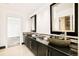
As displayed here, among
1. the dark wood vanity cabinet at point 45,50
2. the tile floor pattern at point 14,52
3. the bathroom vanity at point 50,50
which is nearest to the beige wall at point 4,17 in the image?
the tile floor pattern at point 14,52

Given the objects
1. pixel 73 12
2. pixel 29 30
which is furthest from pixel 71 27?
pixel 29 30

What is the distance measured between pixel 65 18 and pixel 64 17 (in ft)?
0.33

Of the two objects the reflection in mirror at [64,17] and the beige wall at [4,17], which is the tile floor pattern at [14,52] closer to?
the beige wall at [4,17]

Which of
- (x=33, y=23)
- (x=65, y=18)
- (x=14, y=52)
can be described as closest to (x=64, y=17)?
(x=65, y=18)

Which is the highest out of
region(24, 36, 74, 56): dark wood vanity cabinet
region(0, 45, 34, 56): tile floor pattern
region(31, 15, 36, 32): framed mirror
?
region(31, 15, 36, 32): framed mirror

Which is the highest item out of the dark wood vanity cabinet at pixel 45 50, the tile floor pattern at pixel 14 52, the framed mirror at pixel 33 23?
the framed mirror at pixel 33 23

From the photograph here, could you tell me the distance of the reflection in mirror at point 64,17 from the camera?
199 cm

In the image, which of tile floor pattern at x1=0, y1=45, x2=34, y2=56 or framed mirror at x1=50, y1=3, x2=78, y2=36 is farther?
tile floor pattern at x1=0, y1=45, x2=34, y2=56

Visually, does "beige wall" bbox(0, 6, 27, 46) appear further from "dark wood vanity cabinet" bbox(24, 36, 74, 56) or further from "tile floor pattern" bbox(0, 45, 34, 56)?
"dark wood vanity cabinet" bbox(24, 36, 74, 56)

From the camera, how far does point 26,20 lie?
3.81m

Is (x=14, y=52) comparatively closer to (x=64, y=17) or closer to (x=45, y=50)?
(x=45, y=50)

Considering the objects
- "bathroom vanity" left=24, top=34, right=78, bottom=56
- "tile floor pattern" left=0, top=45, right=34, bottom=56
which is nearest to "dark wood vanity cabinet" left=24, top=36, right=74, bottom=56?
"bathroom vanity" left=24, top=34, right=78, bottom=56

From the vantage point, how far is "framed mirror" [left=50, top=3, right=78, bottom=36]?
188cm

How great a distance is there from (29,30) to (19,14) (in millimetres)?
1092
